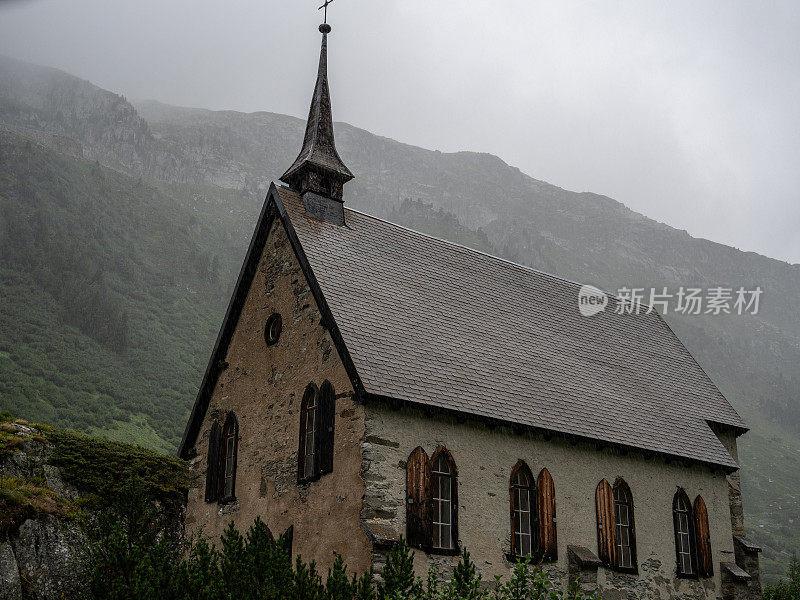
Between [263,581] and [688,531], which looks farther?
[688,531]

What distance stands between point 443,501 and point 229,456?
5468 mm

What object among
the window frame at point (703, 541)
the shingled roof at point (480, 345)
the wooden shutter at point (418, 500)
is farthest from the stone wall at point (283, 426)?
the window frame at point (703, 541)

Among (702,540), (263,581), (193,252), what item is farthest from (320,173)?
(193,252)

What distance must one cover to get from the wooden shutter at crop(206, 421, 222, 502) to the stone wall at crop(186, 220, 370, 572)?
23cm

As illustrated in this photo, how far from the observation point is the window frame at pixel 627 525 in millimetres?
16438

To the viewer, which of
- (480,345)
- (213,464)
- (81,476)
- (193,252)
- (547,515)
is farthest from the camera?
(193,252)

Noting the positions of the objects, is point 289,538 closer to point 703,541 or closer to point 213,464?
point 213,464

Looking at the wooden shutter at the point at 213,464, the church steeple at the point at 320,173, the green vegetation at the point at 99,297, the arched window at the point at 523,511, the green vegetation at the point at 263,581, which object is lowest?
the green vegetation at the point at 263,581

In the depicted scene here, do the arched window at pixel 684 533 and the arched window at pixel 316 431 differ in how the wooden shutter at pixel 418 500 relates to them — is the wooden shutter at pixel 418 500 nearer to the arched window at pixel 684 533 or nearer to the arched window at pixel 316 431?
the arched window at pixel 316 431

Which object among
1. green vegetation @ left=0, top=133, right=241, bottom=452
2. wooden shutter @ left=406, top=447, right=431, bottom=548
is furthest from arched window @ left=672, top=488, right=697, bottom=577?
green vegetation @ left=0, top=133, right=241, bottom=452

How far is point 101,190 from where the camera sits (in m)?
93.9

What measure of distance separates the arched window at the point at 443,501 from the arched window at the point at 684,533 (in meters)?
6.54

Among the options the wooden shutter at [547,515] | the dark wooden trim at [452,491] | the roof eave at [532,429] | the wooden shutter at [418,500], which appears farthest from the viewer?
the wooden shutter at [547,515]

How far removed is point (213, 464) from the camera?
1733cm
